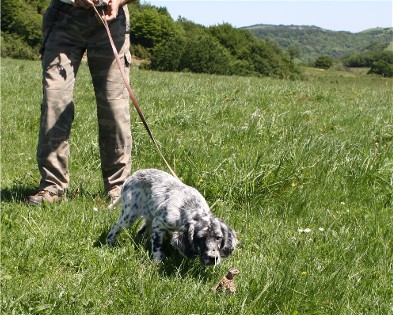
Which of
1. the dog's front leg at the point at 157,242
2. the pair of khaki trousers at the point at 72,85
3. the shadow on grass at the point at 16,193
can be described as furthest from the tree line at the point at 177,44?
the dog's front leg at the point at 157,242

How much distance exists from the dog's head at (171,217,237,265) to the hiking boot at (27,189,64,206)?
5.92 feet

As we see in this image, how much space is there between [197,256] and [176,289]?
1.21 ft

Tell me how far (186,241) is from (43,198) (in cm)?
197

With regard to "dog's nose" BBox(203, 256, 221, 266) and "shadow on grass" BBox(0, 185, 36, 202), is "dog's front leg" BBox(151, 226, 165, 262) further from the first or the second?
"shadow on grass" BBox(0, 185, 36, 202)

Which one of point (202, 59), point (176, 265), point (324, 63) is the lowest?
point (324, 63)

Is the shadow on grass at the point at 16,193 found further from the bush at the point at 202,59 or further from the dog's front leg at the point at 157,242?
the bush at the point at 202,59

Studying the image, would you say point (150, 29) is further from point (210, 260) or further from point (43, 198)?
point (210, 260)

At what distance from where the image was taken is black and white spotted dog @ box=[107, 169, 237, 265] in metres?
3.63

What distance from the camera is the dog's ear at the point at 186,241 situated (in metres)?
3.65

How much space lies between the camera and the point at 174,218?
3928 millimetres

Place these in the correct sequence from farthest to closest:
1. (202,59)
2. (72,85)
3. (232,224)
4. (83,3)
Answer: (202,59), (72,85), (83,3), (232,224)

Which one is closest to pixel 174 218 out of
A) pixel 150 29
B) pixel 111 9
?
pixel 111 9

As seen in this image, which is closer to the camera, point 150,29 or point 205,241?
point 205,241

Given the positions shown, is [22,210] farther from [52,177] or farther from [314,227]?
[314,227]
